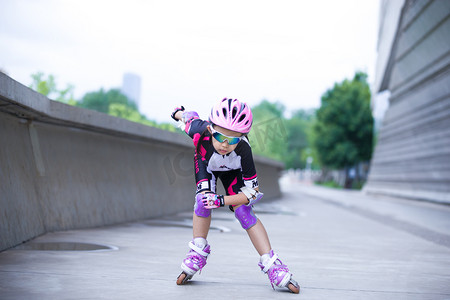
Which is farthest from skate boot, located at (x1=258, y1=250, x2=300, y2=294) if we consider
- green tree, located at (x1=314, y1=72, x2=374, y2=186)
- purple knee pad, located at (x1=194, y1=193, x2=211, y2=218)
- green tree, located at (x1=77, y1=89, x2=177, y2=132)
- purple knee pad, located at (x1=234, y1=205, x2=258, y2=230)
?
green tree, located at (x1=77, y1=89, x2=177, y2=132)

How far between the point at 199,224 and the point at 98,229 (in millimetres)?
3606

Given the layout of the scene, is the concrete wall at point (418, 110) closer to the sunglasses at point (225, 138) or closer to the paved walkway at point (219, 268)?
the paved walkway at point (219, 268)

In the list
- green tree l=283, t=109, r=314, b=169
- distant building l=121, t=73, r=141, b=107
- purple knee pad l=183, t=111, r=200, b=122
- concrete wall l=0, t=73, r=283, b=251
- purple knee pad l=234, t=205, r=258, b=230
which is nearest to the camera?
purple knee pad l=234, t=205, r=258, b=230

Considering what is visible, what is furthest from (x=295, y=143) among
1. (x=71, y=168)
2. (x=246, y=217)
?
(x=246, y=217)

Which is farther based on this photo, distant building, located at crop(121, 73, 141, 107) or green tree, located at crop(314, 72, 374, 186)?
distant building, located at crop(121, 73, 141, 107)

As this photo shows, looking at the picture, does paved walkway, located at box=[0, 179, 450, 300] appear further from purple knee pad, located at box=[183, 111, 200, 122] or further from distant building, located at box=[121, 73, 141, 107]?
distant building, located at box=[121, 73, 141, 107]

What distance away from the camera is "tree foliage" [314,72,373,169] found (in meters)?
52.7

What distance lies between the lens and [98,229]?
22.9ft

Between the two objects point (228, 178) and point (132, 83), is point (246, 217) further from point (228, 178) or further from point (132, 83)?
point (132, 83)

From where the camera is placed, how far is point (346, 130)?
53.6 meters

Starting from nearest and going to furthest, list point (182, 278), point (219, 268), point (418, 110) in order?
point (182, 278) < point (219, 268) < point (418, 110)

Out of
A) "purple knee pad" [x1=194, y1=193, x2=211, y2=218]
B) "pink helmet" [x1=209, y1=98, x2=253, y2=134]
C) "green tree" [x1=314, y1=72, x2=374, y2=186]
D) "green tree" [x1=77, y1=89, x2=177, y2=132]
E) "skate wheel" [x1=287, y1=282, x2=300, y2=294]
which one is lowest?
"skate wheel" [x1=287, y1=282, x2=300, y2=294]

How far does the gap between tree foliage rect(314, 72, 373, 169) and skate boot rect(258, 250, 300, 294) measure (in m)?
50.2

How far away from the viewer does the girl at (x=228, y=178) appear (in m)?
3.57
